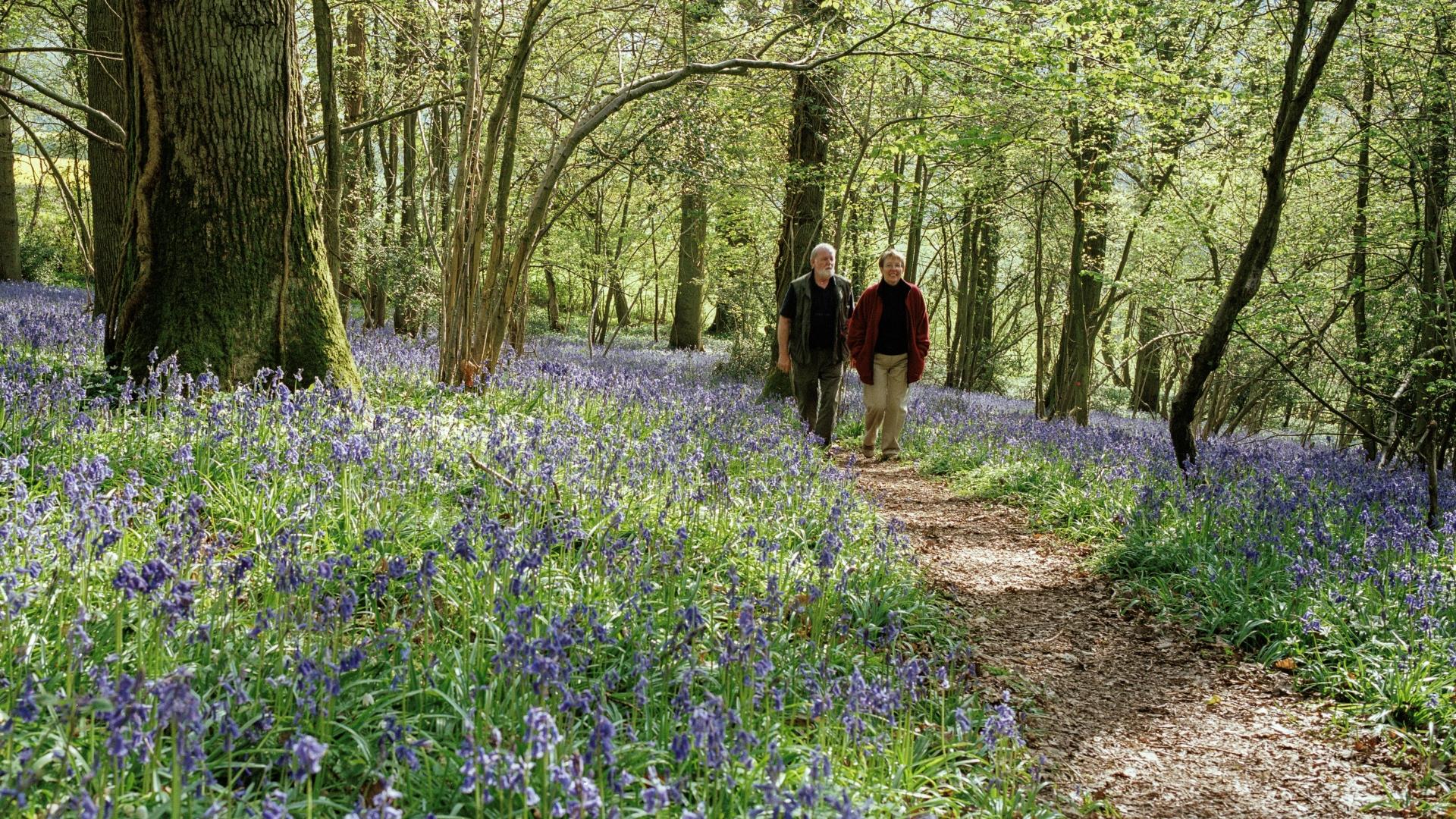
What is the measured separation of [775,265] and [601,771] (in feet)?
40.5

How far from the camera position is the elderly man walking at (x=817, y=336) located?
9148 millimetres

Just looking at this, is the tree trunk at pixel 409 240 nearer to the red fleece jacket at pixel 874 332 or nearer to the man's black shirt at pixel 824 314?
the man's black shirt at pixel 824 314

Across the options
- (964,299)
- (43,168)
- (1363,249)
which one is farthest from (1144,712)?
(964,299)

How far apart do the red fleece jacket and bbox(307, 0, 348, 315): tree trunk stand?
5292 mm

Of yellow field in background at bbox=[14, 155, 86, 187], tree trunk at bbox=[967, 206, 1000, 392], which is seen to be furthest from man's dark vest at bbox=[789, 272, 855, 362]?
tree trunk at bbox=[967, 206, 1000, 392]

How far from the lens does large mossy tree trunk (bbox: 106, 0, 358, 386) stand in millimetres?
5527

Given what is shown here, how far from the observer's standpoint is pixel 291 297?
19.6 ft

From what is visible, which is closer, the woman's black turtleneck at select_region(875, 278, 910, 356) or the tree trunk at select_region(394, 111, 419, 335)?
the woman's black turtleneck at select_region(875, 278, 910, 356)

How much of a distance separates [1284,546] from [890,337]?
4555mm

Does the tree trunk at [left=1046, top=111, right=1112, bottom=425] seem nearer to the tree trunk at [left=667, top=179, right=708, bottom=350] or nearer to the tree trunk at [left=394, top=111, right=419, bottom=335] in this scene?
the tree trunk at [left=394, top=111, right=419, bottom=335]

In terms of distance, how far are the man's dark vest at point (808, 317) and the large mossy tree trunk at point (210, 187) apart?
495 cm

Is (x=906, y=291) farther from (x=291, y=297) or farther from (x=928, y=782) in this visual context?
(x=928, y=782)

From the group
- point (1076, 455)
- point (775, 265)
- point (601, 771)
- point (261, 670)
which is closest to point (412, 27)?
point (775, 265)

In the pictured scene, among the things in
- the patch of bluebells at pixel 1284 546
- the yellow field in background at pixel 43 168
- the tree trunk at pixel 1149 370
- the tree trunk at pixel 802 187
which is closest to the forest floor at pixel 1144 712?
the patch of bluebells at pixel 1284 546
